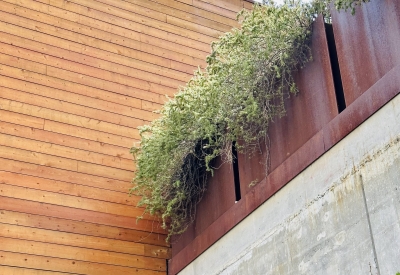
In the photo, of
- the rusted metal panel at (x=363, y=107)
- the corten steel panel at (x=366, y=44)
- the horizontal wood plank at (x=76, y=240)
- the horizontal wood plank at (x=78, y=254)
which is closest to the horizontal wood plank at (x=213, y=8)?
the horizontal wood plank at (x=76, y=240)

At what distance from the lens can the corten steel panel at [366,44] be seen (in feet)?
12.0

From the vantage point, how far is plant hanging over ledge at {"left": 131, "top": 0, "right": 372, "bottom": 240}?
178 inches

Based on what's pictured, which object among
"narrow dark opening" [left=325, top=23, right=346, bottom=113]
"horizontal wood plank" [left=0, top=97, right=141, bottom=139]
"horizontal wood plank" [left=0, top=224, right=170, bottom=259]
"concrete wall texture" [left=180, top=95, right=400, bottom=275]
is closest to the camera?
"concrete wall texture" [left=180, top=95, right=400, bottom=275]

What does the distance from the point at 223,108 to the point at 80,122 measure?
5.18 feet

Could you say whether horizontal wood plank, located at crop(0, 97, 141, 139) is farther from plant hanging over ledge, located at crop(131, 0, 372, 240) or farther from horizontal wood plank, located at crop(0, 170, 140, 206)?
horizontal wood plank, located at crop(0, 170, 140, 206)

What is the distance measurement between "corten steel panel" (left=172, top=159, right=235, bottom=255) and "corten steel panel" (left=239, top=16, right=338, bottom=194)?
0.98 ft

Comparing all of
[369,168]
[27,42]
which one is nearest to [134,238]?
[27,42]

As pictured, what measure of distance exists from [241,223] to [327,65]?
1.17 metres

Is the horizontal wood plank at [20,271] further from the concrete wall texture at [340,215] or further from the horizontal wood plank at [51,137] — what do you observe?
the concrete wall texture at [340,215]

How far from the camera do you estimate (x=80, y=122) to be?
586cm

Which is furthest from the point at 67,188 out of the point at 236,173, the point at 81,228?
the point at 236,173

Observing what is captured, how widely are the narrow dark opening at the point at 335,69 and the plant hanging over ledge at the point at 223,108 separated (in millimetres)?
145

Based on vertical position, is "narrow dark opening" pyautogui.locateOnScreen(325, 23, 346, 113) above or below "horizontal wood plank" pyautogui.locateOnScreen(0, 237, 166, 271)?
above

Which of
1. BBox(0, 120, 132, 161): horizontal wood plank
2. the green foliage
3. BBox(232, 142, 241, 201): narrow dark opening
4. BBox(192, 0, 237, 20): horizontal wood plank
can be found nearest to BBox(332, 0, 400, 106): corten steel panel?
the green foliage
